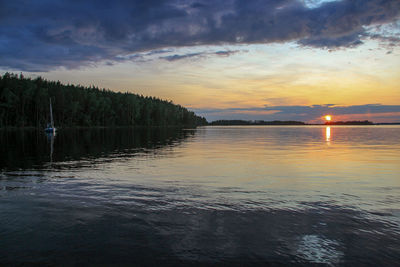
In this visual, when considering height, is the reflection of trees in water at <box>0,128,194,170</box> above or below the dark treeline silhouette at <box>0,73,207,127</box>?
below

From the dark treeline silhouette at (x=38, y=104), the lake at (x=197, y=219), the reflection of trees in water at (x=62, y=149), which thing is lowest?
the lake at (x=197, y=219)

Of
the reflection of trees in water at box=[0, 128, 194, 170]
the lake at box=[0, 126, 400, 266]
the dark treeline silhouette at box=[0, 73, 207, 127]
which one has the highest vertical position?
the dark treeline silhouette at box=[0, 73, 207, 127]

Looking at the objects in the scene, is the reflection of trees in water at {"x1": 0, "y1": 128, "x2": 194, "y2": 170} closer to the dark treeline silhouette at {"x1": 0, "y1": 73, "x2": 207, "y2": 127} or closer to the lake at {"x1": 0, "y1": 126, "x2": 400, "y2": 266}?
the lake at {"x1": 0, "y1": 126, "x2": 400, "y2": 266}

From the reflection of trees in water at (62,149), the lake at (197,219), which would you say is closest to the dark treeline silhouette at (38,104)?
the reflection of trees in water at (62,149)

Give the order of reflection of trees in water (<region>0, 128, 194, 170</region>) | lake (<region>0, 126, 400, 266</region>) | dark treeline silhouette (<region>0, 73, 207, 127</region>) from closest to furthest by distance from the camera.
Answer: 1. lake (<region>0, 126, 400, 266</region>)
2. reflection of trees in water (<region>0, 128, 194, 170</region>)
3. dark treeline silhouette (<region>0, 73, 207, 127</region>)

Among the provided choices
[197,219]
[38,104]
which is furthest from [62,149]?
[38,104]

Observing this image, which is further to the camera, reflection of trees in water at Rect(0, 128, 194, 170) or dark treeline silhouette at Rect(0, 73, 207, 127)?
dark treeline silhouette at Rect(0, 73, 207, 127)

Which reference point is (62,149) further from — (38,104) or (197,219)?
(38,104)

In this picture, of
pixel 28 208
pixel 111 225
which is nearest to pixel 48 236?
pixel 111 225

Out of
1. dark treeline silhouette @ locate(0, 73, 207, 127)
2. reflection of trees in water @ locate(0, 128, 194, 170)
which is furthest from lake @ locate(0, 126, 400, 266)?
dark treeline silhouette @ locate(0, 73, 207, 127)

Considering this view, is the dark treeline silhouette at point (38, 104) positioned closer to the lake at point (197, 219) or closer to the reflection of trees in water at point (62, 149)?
the reflection of trees in water at point (62, 149)

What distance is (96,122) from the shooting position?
182875 millimetres

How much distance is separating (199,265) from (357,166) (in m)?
23.9

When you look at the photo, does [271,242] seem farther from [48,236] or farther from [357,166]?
[357,166]
